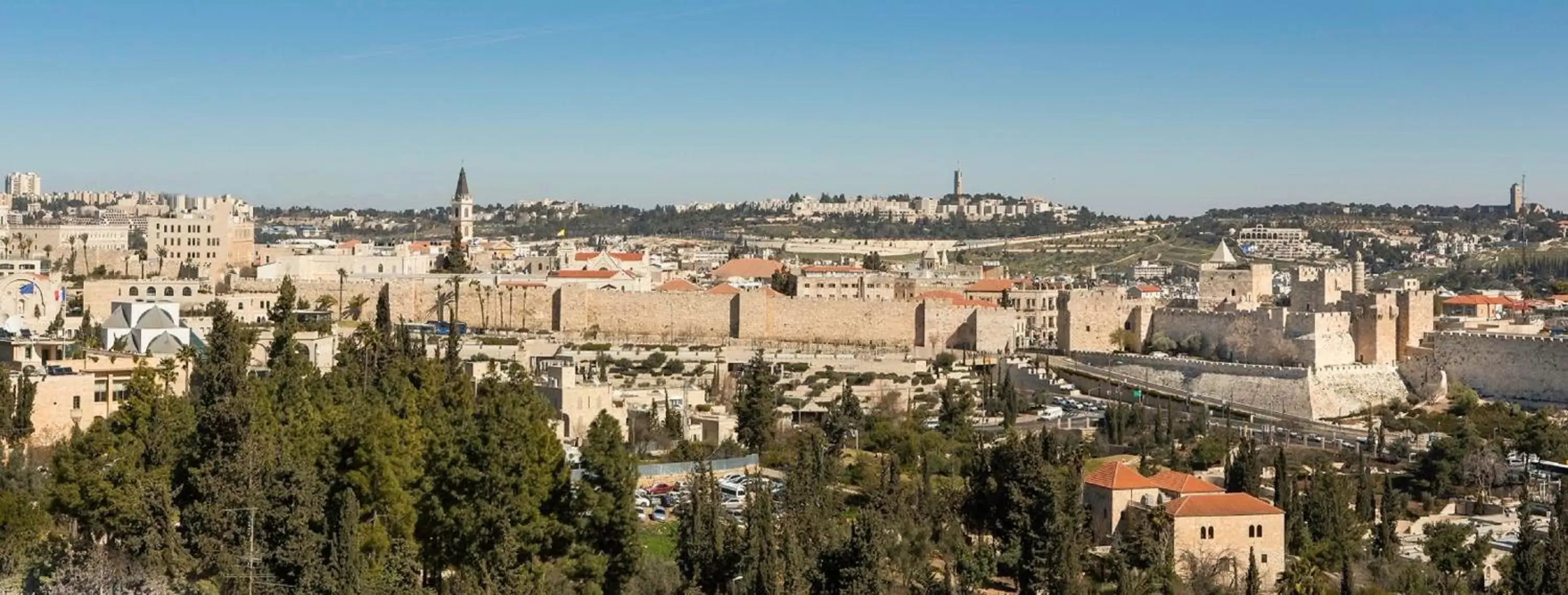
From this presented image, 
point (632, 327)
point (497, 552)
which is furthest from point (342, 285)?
point (497, 552)

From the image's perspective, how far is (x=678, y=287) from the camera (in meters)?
47.9

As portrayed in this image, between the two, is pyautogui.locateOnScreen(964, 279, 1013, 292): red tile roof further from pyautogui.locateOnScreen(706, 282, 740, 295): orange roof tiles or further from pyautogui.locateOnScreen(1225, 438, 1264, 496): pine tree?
pyautogui.locateOnScreen(1225, 438, 1264, 496): pine tree

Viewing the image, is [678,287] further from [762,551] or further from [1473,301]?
[762,551]

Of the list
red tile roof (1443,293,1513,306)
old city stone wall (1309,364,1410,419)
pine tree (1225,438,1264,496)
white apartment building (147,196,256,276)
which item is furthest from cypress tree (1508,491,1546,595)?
white apartment building (147,196,256,276)

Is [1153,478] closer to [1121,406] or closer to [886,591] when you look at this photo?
[886,591]

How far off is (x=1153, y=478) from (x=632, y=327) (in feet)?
70.6

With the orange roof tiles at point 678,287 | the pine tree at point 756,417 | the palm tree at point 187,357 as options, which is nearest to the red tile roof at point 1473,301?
the orange roof tiles at point 678,287

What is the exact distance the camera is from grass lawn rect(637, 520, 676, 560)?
881 inches

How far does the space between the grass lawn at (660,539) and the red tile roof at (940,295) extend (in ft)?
67.9

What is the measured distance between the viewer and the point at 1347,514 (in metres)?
25.4

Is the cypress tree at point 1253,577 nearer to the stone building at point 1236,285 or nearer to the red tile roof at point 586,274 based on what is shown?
the stone building at point 1236,285

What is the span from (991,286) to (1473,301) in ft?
36.8

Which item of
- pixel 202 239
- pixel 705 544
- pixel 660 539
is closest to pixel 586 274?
pixel 202 239

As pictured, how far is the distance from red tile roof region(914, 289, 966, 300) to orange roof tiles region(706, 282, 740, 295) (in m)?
4.12
